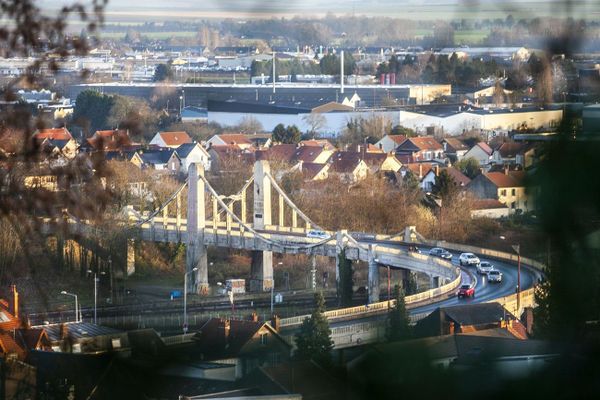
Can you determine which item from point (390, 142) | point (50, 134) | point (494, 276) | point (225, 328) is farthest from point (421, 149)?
point (225, 328)

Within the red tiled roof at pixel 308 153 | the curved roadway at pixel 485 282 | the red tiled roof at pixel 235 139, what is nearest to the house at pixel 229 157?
the red tiled roof at pixel 308 153

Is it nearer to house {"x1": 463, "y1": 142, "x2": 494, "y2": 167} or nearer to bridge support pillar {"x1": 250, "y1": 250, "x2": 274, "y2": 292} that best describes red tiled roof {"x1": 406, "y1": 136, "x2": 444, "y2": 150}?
house {"x1": 463, "y1": 142, "x2": 494, "y2": 167}

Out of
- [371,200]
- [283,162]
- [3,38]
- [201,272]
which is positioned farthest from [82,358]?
[283,162]

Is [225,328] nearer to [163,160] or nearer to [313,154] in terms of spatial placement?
[163,160]

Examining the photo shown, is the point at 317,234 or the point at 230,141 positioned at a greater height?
the point at 317,234

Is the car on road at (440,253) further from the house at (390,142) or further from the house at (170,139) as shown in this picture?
the house at (390,142)

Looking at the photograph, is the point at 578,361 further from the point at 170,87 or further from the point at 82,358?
the point at 170,87

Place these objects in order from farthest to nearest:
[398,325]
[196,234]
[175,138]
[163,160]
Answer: [175,138]
[163,160]
[196,234]
[398,325]
